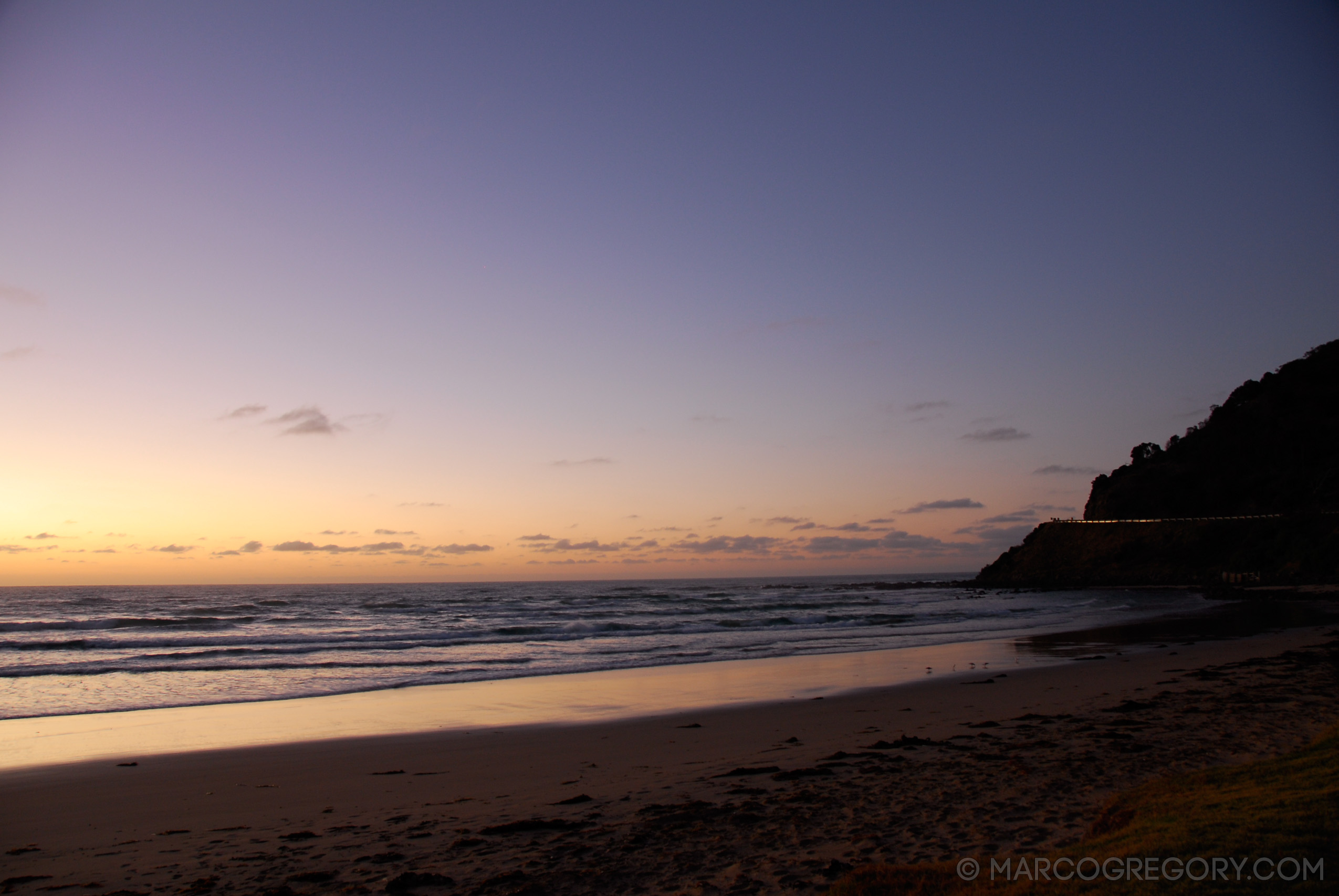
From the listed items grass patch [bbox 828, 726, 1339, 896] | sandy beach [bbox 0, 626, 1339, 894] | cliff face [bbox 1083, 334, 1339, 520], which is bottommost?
sandy beach [bbox 0, 626, 1339, 894]

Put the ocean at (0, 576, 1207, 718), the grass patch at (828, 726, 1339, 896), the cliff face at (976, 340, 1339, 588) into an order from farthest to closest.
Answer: the cliff face at (976, 340, 1339, 588), the ocean at (0, 576, 1207, 718), the grass patch at (828, 726, 1339, 896)

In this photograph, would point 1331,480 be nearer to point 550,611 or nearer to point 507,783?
point 550,611

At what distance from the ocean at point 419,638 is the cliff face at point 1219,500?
11.7m

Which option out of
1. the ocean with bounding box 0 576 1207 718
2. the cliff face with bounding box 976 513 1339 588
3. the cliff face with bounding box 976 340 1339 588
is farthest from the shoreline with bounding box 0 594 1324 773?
the cliff face with bounding box 976 340 1339 588

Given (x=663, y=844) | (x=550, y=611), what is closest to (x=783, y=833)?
(x=663, y=844)

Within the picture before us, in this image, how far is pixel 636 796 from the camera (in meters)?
8.15

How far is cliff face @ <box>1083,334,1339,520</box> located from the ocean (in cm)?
2776

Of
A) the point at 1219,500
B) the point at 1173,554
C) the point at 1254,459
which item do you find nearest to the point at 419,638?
the point at 1173,554

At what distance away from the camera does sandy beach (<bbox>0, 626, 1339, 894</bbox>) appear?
19.7ft

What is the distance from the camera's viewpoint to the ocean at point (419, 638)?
64.5 feet

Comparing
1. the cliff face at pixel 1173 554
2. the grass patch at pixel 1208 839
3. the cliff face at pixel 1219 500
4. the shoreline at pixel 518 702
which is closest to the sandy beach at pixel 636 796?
the grass patch at pixel 1208 839

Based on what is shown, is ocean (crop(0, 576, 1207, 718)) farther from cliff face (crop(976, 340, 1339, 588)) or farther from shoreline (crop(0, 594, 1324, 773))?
cliff face (crop(976, 340, 1339, 588))

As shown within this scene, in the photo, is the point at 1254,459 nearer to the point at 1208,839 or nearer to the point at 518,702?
the point at 518,702

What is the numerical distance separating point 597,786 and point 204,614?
5346 cm
